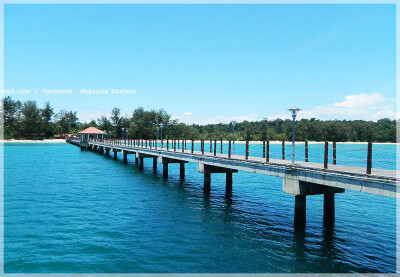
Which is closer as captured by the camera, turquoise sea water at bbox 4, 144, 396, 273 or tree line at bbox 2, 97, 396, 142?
turquoise sea water at bbox 4, 144, 396, 273

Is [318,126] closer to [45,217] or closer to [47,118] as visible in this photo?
[47,118]

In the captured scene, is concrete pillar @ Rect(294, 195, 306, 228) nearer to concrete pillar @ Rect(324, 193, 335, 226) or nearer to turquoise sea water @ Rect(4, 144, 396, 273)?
turquoise sea water @ Rect(4, 144, 396, 273)

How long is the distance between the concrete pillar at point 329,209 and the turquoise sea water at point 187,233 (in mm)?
441

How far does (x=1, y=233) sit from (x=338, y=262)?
14988 millimetres

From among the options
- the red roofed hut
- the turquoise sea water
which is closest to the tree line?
the red roofed hut

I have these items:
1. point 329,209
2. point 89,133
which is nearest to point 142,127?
point 89,133

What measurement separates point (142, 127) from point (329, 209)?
353 feet

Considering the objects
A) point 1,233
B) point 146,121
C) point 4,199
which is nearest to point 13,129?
point 146,121

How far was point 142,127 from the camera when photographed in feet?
394

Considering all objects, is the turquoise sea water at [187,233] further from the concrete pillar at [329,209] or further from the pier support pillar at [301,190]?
the pier support pillar at [301,190]

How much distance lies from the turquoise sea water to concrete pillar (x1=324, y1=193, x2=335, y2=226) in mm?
441

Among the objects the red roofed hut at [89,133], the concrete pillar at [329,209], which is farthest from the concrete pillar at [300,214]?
the red roofed hut at [89,133]

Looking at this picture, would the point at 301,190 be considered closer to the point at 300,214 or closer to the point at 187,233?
the point at 300,214

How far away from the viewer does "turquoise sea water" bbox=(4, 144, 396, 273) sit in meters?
11.6
